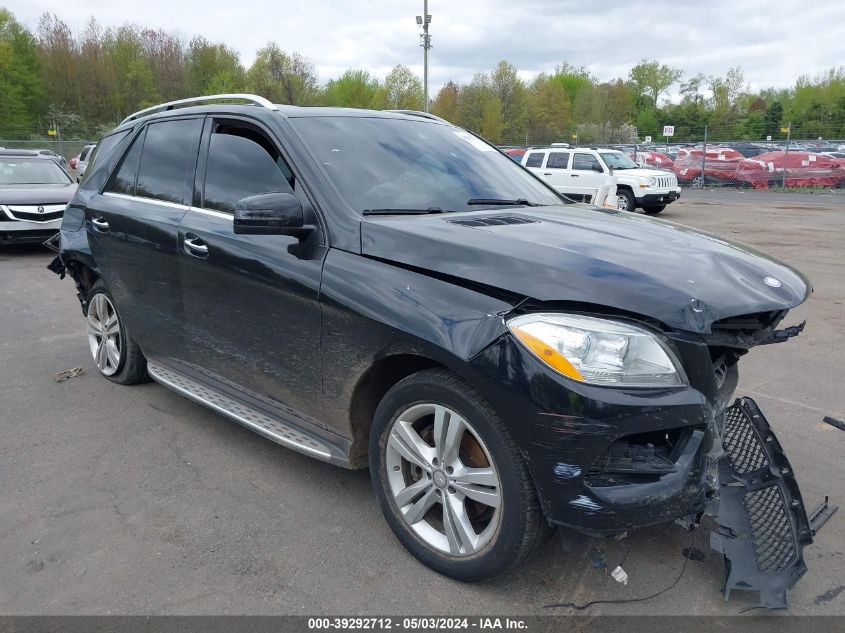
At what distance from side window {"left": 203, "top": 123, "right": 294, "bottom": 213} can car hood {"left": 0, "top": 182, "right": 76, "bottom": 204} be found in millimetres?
8970

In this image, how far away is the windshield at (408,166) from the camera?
10.5 feet

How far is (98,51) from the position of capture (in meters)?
61.6

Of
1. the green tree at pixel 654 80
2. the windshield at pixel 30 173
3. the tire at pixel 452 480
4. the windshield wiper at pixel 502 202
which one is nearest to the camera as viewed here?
the tire at pixel 452 480

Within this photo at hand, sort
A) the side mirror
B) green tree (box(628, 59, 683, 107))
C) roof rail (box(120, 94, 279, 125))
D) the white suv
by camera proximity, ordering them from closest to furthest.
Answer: the side mirror
roof rail (box(120, 94, 279, 125))
the white suv
green tree (box(628, 59, 683, 107))

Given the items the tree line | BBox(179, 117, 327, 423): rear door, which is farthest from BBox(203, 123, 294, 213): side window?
the tree line

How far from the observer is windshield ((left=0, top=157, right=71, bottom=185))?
1200cm

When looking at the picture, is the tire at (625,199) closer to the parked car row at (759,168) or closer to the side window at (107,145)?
the parked car row at (759,168)

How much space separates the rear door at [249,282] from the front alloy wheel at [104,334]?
1.37 meters

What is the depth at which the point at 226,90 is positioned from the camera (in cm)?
5719

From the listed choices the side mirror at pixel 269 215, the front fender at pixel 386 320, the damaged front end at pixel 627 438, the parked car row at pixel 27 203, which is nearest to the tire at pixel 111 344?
the side mirror at pixel 269 215

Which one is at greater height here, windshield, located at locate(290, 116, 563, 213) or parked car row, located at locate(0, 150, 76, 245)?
windshield, located at locate(290, 116, 563, 213)

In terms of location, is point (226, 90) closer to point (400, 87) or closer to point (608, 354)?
point (400, 87)

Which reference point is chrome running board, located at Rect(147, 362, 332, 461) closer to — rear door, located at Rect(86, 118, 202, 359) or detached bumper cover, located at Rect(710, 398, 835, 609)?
rear door, located at Rect(86, 118, 202, 359)

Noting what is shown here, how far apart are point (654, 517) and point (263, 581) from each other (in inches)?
60.4
